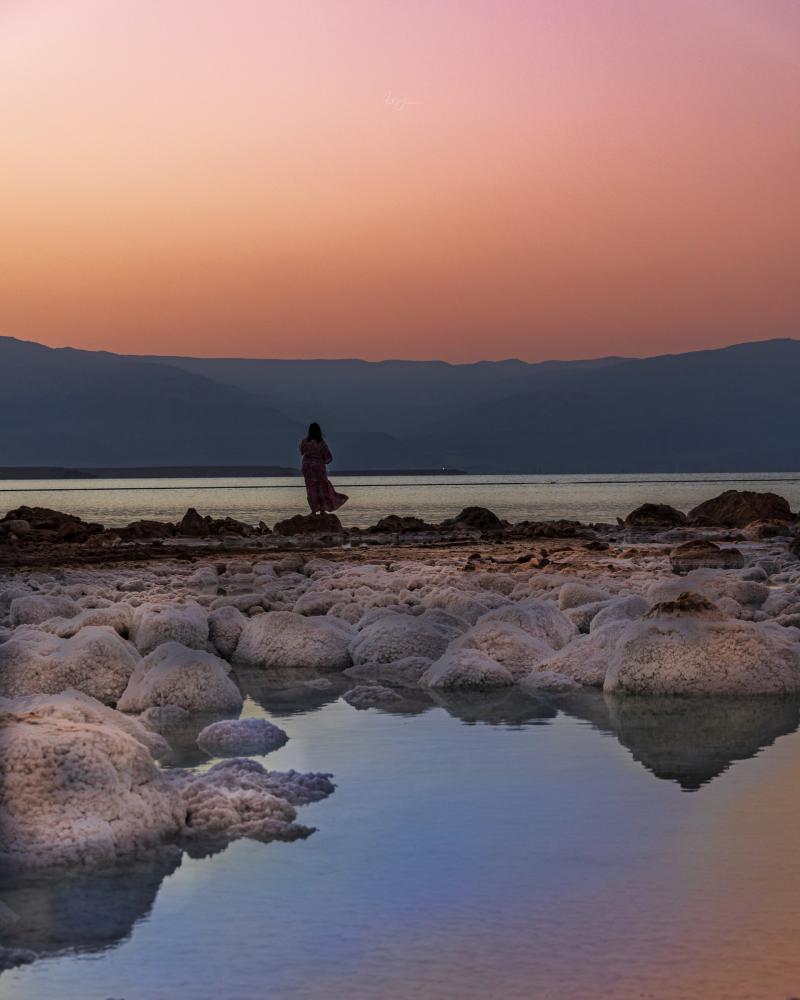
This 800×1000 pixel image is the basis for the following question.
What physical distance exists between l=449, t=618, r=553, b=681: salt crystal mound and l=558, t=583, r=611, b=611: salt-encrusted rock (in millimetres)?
1951

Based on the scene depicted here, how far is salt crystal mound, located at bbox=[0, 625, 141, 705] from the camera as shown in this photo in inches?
353

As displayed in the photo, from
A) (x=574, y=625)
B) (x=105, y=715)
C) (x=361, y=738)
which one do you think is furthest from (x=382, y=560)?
(x=105, y=715)

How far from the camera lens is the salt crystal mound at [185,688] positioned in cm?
857

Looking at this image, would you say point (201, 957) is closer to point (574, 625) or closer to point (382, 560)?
point (574, 625)

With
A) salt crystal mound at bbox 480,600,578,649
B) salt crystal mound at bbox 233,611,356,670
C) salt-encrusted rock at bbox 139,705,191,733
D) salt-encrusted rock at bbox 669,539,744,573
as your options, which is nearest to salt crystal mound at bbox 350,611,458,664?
salt crystal mound at bbox 233,611,356,670

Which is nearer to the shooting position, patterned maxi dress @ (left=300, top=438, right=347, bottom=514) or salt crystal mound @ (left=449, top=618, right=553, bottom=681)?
salt crystal mound @ (left=449, top=618, right=553, bottom=681)

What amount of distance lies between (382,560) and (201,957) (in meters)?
14.9

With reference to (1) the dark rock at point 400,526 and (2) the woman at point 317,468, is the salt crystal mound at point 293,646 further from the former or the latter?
(1) the dark rock at point 400,526

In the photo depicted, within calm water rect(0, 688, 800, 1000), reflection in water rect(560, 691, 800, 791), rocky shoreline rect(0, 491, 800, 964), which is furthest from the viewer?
reflection in water rect(560, 691, 800, 791)

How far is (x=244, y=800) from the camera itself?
5.79 metres

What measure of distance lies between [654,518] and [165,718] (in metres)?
24.5

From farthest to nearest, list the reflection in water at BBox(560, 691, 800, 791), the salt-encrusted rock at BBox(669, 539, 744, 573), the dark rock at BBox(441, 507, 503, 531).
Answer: the dark rock at BBox(441, 507, 503, 531) → the salt-encrusted rock at BBox(669, 539, 744, 573) → the reflection in water at BBox(560, 691, 800, 791)

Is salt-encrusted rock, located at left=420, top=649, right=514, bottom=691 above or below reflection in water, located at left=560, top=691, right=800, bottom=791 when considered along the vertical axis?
above

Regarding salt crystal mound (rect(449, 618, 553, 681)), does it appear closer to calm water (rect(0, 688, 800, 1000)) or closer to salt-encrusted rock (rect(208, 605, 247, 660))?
salt-encrusted rock (rect(208, 605, 247, 660))
